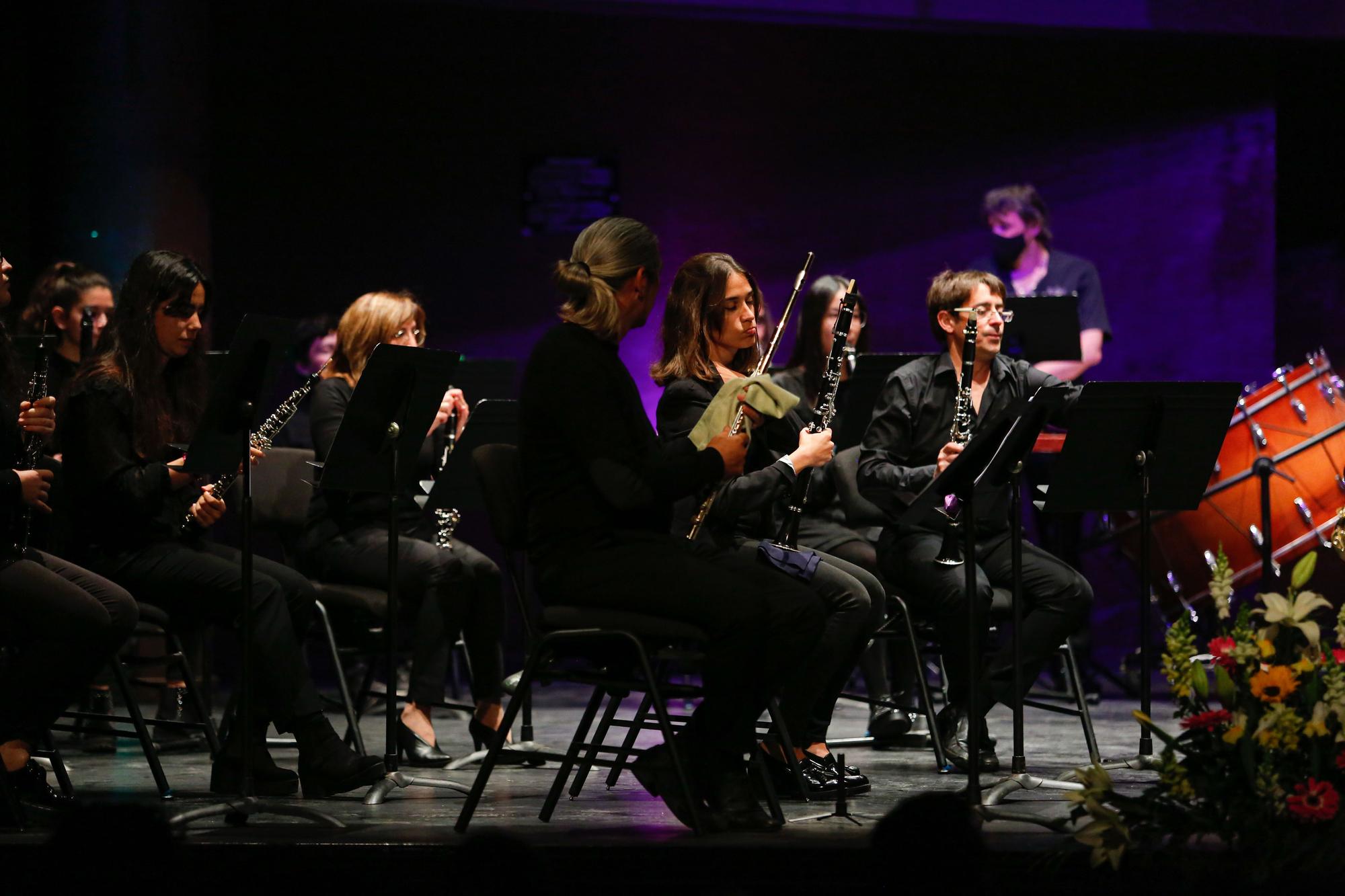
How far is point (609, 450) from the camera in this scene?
3.34m

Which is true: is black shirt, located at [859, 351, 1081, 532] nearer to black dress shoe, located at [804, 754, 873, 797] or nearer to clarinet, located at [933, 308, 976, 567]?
clarinet, located at [933, 308, 976, 567]

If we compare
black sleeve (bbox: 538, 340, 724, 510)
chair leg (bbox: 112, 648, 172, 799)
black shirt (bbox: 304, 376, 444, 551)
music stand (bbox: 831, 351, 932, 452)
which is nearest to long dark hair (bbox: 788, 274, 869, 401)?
music stand (bbox: 831, 351, 932, 452)

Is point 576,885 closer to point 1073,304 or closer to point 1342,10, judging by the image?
point 1073,304

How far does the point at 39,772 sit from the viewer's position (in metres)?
3.87

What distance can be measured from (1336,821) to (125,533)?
285cm

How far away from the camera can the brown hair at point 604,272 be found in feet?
11.4

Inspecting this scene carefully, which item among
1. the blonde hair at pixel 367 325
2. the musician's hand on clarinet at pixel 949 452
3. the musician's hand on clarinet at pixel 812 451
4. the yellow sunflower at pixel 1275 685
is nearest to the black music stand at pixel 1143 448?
the musician's hand on clarinet at pixel 949 452

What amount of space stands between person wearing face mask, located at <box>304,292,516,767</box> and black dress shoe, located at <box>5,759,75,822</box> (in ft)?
3.46

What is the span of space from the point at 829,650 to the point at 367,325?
5.74ft

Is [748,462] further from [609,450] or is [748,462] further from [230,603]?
[230,603]

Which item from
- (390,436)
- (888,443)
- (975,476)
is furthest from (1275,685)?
(390,436)

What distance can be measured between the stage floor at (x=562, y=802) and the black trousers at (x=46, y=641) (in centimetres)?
29

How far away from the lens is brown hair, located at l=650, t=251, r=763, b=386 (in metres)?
4.16

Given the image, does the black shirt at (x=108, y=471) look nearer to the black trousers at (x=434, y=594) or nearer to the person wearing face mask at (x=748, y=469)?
the black trousers at (x=434, y=594)
